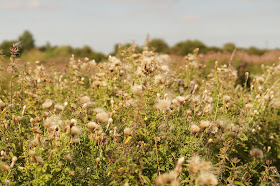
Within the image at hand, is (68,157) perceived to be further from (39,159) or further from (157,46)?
(157,46)

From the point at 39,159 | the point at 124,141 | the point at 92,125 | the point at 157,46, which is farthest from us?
the point at 157,46

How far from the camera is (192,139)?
2.87m

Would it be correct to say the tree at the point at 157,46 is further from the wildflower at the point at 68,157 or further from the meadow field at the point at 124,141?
the wildflower at the point at 68,157

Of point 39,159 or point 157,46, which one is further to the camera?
point 157,46

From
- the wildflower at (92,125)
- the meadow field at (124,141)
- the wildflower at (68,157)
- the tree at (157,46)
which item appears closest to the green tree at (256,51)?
the tree at (157,46)

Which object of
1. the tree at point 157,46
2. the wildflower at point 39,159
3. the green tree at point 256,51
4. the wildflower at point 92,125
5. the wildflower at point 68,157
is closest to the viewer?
the wildflower at point 39,159

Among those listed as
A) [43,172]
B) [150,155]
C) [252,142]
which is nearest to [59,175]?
[43,172]

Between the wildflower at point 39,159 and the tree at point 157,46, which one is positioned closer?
the wildflower at point 39,159

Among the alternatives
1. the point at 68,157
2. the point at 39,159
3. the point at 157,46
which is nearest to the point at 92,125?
the point at 68,157

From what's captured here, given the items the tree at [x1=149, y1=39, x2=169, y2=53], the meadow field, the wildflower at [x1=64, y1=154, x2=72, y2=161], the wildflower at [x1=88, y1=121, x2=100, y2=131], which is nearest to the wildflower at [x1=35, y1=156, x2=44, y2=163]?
the meadow field

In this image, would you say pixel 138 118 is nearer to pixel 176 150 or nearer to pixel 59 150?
pixel 176 150

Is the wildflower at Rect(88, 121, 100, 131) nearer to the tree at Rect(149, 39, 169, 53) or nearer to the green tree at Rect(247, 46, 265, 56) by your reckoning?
the tree at Rect(149, 39, 169, 53)

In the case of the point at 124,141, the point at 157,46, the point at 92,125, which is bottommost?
the point at 124,141

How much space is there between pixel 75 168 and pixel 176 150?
1045 millimetres
